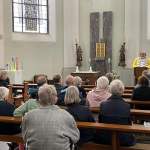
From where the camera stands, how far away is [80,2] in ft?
53.6

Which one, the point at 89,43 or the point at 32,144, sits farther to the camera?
the point at 89,43

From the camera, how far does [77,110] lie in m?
4.77

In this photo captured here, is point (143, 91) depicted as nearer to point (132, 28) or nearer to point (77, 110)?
point (77, 110)

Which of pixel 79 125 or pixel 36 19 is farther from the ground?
pixel 36 19

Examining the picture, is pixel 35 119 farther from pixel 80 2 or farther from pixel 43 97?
pixel 80 2

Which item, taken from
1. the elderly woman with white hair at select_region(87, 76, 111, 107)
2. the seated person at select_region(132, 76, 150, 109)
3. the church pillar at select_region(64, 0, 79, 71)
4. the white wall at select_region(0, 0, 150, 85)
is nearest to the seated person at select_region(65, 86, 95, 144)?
the elderly woman with white hair at select_region(87, 76, 111, 107)

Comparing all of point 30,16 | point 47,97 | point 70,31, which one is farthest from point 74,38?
point 47,97

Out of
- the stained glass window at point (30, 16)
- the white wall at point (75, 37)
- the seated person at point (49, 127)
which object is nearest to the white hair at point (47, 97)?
the seated person at point (49, 127)

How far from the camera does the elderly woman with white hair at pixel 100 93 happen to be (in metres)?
6.42

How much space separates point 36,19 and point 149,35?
443 cm

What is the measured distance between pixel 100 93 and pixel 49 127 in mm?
2734

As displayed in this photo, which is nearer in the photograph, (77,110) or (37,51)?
(77,110)

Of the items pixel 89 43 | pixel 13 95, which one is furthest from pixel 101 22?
pixel 13 95

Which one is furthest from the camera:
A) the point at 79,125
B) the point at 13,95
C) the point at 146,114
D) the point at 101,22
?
the point at 101,22
